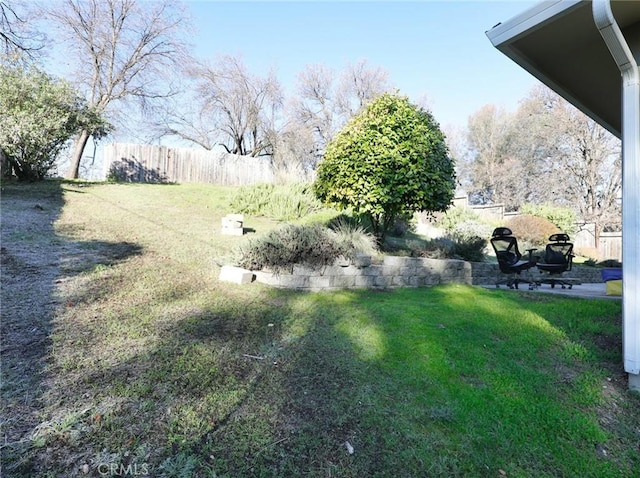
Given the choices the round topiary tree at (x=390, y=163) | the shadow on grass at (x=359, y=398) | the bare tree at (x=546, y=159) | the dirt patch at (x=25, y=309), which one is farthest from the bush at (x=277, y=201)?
the bare tree at (x=546, y=159)

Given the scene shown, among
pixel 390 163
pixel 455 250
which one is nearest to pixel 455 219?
pixel 455 250

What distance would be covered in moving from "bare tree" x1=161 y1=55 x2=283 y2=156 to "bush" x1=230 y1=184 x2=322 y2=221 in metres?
12.8

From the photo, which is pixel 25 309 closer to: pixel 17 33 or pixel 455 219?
pixel 17 33

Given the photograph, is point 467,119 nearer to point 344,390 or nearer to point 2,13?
point 2,13

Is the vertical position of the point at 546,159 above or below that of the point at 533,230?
above

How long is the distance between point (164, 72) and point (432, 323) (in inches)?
671

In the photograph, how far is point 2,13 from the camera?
8070mm

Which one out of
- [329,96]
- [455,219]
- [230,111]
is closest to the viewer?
[455,219]

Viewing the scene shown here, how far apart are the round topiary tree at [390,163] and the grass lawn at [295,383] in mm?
1845

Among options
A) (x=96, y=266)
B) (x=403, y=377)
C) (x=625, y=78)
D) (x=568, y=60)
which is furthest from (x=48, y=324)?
(x=568, y=60)

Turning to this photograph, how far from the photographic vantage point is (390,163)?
5227mm

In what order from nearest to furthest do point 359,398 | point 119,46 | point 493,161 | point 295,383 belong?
1. point 359,398
2. point 295,383
3. point 119,46
4. point 493,161

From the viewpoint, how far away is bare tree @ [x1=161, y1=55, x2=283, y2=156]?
65.5 ft

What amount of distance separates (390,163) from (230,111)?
1839 cm
